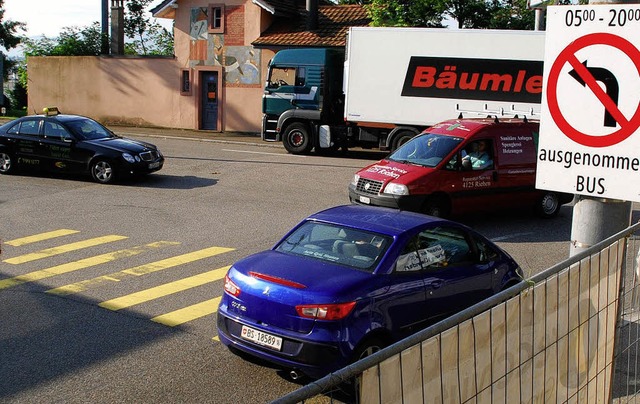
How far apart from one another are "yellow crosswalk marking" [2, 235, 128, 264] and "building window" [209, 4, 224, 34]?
21922 mm

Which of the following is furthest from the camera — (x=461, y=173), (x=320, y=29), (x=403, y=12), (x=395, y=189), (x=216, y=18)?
(x=216, y=18)

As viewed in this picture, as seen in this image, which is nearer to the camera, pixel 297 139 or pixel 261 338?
pixel 261 338

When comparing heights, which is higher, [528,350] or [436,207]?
[528,350]

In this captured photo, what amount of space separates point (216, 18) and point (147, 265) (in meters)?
24.3

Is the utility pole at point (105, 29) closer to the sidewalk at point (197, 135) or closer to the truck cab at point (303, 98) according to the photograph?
the sidewalk at point (197, 135)

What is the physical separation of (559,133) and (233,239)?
9.83m

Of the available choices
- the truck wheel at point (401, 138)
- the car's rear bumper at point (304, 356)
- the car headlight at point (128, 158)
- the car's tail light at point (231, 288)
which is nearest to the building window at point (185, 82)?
the truck wheel at point (401, 138)

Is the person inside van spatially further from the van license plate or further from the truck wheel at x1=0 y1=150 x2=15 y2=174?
the truck wheel at x1=0 y1=150 x2=15 y2=174

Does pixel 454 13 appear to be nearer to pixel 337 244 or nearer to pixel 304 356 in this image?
pixel 337 244

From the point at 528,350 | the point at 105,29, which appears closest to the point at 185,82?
the point at 105,29

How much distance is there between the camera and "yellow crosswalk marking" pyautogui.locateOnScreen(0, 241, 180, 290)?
434 inches

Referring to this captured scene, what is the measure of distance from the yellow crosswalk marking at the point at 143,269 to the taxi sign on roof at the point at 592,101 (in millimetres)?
7640

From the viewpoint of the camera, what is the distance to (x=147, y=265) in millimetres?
11953

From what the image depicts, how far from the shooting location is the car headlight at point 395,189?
14391 mm
